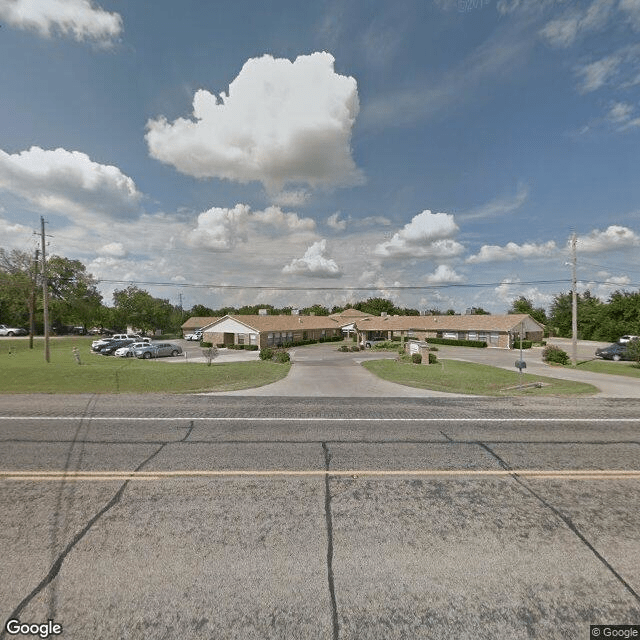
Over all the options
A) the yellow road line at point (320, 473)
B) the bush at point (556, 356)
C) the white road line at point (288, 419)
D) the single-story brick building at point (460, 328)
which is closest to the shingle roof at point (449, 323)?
the single-story brick building at point (460, 328)

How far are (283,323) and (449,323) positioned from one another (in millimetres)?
26864

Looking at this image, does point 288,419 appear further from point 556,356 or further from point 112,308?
point 112,308

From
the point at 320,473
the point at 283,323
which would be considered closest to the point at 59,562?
the point at 320,473

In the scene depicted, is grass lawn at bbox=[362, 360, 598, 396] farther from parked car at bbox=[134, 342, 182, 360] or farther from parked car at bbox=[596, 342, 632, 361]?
parked car at bbox=[134, 342, 182, 360]

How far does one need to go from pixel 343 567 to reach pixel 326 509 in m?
1.25

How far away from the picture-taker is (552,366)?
1036 inches

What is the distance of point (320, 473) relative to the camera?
636 cm

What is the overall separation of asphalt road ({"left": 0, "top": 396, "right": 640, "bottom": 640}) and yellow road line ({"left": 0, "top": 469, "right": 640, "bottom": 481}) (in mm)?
48

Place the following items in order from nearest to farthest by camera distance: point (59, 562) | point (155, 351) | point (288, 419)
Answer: point (59, 562) < point (288, 419) < point (155, 351)

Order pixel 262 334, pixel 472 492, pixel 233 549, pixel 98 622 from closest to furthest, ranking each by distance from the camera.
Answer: pixel 98 622 → pixel 233 549 → pixel 472 492 → pixel 262 334

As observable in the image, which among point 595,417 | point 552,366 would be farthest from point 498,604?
point 552,366

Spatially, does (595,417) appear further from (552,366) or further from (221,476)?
(552,366)

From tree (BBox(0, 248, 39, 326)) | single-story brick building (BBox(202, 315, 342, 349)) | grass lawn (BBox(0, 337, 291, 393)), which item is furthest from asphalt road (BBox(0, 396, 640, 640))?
tree (BBox(0, 248, 39, 326))

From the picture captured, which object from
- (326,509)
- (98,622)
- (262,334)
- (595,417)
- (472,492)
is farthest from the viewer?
(262,334)
